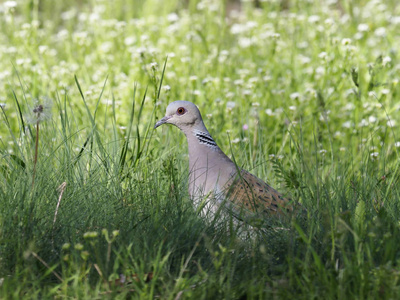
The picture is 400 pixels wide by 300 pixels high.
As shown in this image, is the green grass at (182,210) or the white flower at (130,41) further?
the white flower at (130,41)

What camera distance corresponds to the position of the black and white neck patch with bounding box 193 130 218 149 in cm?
363

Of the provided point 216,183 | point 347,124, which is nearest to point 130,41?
point 347,124

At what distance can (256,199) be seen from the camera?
3.21 m

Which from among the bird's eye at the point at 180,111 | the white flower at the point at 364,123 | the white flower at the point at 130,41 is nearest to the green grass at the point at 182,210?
the white flower at the point at 364,123

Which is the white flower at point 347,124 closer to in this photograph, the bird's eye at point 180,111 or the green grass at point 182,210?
the green grass at point 182,210

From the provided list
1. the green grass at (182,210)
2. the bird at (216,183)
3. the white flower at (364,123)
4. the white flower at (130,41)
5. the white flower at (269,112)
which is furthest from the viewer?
the white flower at (130,41)

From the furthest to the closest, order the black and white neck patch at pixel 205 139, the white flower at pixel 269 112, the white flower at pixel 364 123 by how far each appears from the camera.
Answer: the white flower at pixel 269 112, the white flower at pixel 364 123, the black and white neck patch at pixel 205 139

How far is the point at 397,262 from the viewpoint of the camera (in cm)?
247

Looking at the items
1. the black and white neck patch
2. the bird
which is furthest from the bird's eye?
the black and white neck patch

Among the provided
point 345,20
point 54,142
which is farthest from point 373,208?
point 345,20

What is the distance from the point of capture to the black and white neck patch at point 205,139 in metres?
3.63

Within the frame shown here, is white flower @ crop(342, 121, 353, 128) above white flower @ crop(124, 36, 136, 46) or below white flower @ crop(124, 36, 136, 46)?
below

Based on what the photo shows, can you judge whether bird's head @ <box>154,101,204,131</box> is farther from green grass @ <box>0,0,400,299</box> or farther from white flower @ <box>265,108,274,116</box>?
white flower @ <box>265,108,274,116</box>

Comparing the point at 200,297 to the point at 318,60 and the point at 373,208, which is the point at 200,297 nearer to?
the point at 373,208
